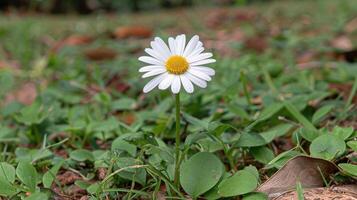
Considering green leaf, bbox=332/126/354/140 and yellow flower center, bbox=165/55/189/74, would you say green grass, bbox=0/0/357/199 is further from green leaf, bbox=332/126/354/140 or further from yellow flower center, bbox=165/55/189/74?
yellow flower center, bbox=165/55/189/74

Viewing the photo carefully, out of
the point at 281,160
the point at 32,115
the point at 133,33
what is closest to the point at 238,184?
the point at 281,160

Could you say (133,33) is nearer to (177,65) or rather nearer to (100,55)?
(100,55)

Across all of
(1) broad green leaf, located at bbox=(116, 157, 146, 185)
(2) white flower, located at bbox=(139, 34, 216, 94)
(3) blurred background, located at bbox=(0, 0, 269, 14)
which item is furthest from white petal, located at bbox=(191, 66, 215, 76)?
(3) blurred background, located at bbox=(0, 0, 269, 14)

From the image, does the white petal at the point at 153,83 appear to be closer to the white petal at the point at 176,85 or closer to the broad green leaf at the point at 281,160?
the white petal at the point at 176,85

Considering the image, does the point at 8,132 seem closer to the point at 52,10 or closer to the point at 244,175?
the point at 244,175

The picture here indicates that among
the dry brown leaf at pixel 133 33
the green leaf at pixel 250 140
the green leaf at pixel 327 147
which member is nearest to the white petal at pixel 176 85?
the green leaf at pixel 250 140

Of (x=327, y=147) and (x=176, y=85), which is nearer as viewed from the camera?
(x=176, y=85)
